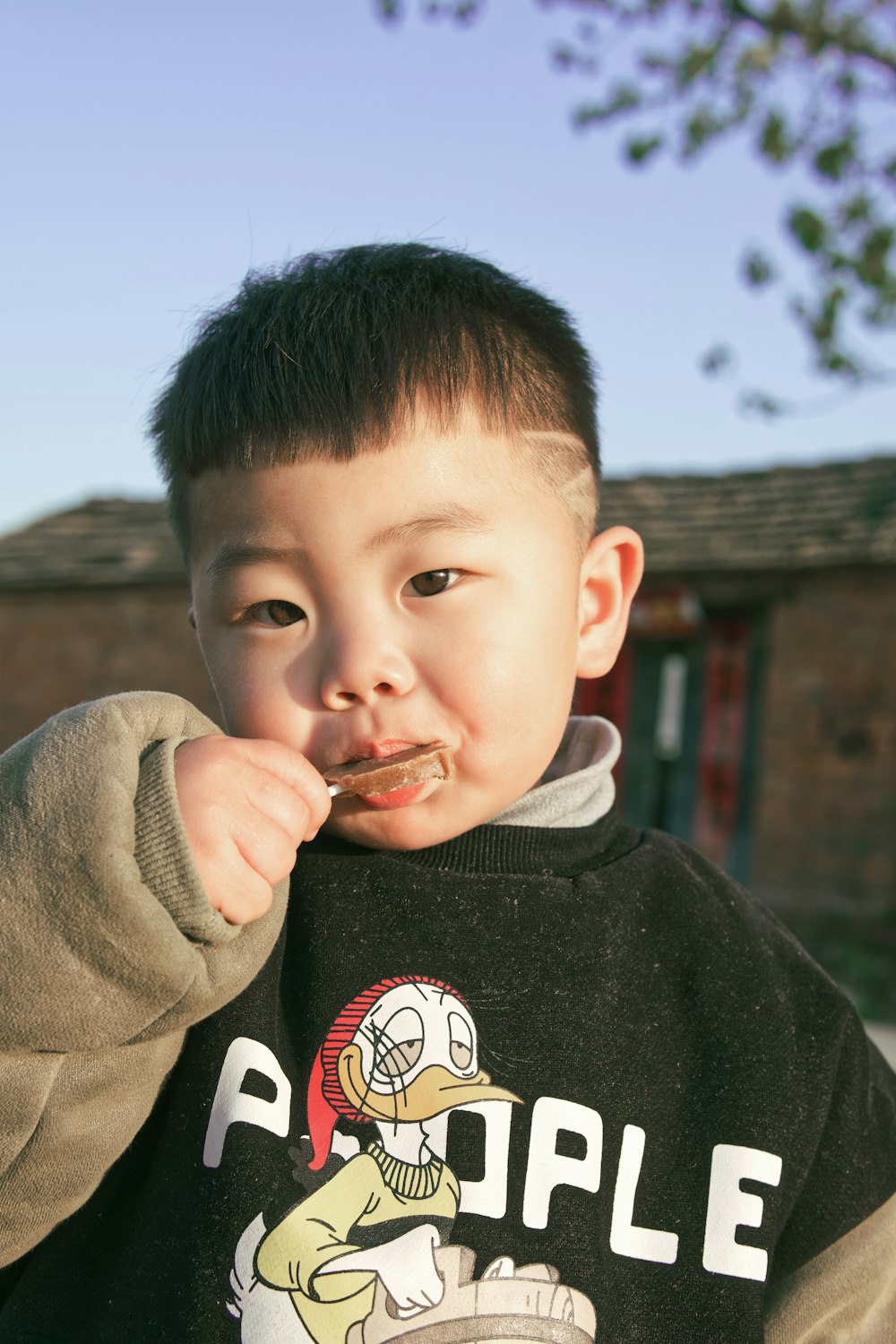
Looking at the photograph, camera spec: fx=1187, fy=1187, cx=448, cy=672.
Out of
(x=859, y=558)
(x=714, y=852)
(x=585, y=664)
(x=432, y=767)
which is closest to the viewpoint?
(x=432, y=767)

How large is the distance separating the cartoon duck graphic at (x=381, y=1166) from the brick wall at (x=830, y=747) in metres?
6.99

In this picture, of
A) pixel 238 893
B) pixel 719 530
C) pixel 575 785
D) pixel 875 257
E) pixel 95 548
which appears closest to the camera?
pixel 238 893

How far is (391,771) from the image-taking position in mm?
1233

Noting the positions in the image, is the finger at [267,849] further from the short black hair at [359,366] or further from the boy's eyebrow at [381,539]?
the short black hair at [359,366]

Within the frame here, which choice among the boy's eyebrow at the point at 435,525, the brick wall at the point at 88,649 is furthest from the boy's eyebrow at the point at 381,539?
the brick wall at the point at 88,649

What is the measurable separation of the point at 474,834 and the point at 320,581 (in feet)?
1.24

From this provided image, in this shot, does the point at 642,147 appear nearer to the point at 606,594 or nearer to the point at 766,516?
the point at 766,516

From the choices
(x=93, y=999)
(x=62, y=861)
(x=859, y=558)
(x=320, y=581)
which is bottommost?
(x=859, y=558)

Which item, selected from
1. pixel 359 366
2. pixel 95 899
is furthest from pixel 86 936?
pixel 359 366

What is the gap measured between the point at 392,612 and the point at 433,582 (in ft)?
0.20

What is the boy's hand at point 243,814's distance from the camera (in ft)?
3.39

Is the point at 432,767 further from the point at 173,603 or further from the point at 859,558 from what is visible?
the point at 173,603

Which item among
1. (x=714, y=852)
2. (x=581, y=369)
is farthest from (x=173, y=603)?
(x=581, y=369)

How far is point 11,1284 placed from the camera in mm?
1262
